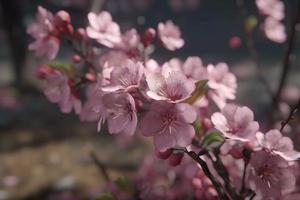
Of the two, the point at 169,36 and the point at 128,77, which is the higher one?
the point at 169,36

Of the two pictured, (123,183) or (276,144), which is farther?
(123,183)

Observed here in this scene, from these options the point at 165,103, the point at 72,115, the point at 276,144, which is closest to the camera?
the point at 165,103

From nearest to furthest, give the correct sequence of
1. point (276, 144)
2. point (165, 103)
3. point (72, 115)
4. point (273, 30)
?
point (165, 103) < point (276, 144) < point (273, 30) < point (72, 115)

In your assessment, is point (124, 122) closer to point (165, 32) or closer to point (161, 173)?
point (165, 32)

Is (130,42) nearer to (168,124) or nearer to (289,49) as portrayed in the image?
(168,124)

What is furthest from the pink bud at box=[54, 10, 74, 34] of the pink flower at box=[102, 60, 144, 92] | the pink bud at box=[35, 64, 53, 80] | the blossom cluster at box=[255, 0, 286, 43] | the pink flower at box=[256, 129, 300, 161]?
the blossom cluster at box=[255, 0, 286, 43]

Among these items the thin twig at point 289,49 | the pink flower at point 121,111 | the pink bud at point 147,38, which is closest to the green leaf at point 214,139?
the pink flower at point 121,111

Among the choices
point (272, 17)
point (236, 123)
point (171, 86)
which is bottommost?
point (236, 123)

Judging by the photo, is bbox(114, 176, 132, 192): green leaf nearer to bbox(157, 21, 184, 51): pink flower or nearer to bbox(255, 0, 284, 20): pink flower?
bbox(157, 21, 184, 51): pink flower

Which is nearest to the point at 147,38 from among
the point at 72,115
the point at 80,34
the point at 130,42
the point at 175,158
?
the point at 130,42
